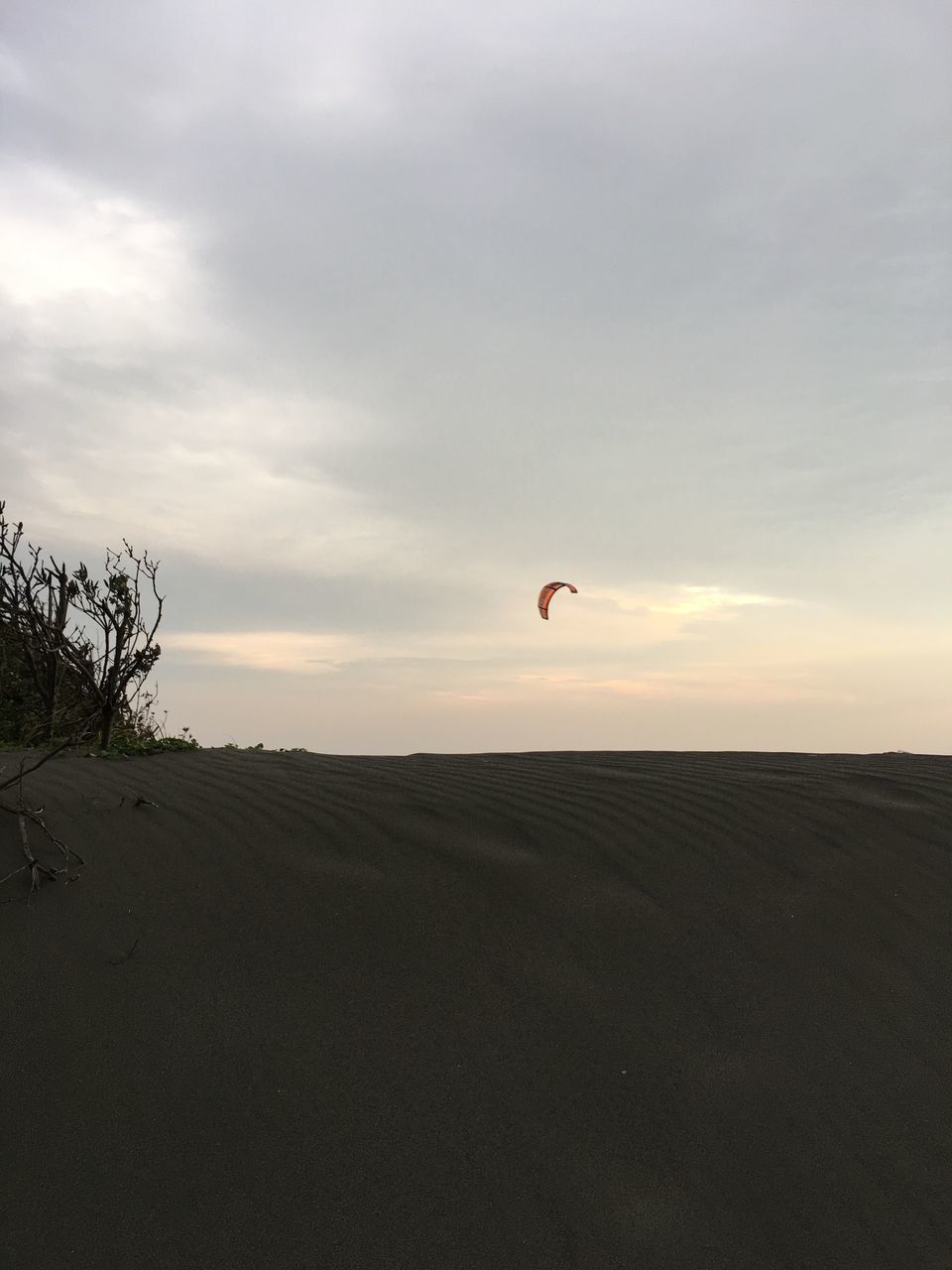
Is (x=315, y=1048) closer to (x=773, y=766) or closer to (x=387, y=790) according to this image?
(x=387, y=790)

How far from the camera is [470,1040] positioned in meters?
3.85

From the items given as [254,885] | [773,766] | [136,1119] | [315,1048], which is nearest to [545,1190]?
[315,1048]

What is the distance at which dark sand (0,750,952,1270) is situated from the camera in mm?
3146

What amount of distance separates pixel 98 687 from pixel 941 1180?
8.55 meters

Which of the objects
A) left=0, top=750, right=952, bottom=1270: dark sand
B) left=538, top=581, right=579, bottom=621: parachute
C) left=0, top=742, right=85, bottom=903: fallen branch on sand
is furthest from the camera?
left=538, top=581, right=579, bottom=621: parachute

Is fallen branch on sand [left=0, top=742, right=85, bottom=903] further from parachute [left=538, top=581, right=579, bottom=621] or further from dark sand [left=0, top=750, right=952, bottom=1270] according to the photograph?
parachute [left=538, top=581, right=579, bottom=621]

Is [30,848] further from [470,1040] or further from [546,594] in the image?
[546,594]

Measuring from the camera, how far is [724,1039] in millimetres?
4016

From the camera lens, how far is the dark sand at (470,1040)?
10.3 feet

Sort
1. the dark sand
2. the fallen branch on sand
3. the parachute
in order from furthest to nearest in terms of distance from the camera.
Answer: the parachute → the fallen branch on sand → the dark sand

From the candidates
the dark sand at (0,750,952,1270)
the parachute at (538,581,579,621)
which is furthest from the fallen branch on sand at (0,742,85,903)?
the parachute at (538,581,579,621)

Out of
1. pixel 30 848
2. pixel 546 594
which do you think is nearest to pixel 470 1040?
pixel 30 848

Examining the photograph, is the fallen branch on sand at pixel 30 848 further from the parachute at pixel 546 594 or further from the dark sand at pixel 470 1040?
the parachute at pixel 546 594

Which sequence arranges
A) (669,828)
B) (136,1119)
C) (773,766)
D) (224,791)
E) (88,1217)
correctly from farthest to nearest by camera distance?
(773,766)
(224,791)
(669,828)
(136,1119)
(88,1217)
